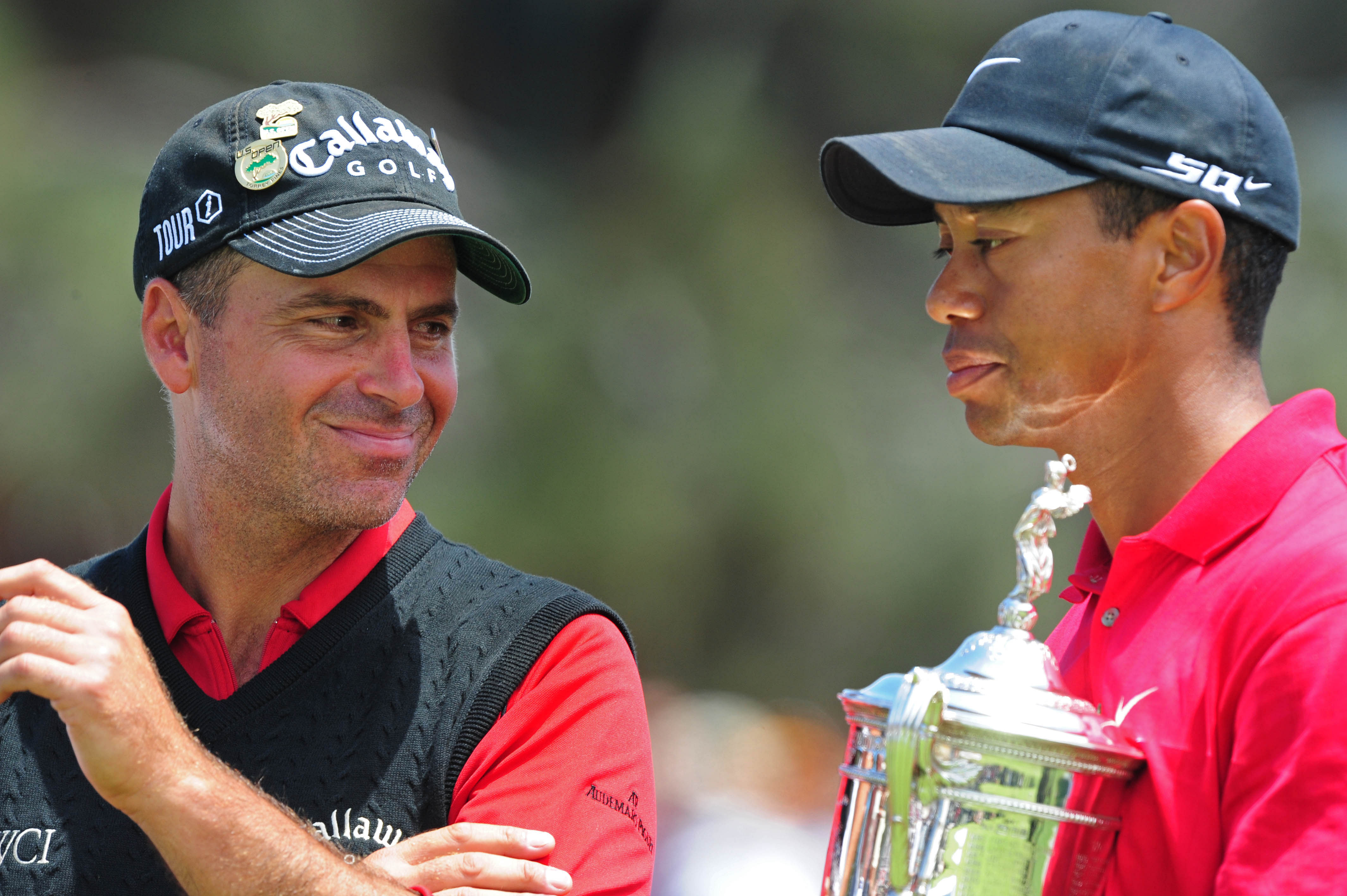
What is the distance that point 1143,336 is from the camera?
182 centimetres

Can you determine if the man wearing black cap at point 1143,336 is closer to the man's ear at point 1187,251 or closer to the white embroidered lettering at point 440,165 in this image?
the man's ear at point 1187,251

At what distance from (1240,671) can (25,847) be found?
1.83m

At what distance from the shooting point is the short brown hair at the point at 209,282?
2537 millimetres

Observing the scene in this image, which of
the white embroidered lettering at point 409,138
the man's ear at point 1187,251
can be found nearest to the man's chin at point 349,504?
the white embroidered lettering at point 409,138

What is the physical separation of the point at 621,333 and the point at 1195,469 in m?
7.42

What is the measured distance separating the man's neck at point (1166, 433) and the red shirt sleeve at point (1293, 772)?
0.37 meters

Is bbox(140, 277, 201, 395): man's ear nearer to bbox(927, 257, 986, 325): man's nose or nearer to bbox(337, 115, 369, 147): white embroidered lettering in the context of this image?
bbox(337, 115, 369, 147): white embroidered lettering

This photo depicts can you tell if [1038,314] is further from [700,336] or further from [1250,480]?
[700,336]

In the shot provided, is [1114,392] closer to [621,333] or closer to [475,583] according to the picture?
[475,583]

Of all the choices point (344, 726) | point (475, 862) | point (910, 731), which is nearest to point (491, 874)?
point (475, 862)

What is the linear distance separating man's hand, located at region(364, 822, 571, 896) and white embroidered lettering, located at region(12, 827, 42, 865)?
1.96 feet

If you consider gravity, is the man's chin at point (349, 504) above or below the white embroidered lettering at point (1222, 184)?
below

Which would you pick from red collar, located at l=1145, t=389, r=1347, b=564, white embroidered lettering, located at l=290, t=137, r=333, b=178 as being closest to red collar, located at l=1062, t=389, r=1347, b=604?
red collar, located at l=1145, t=389, r=1347, b=564

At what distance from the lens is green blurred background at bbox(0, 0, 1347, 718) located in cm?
843
